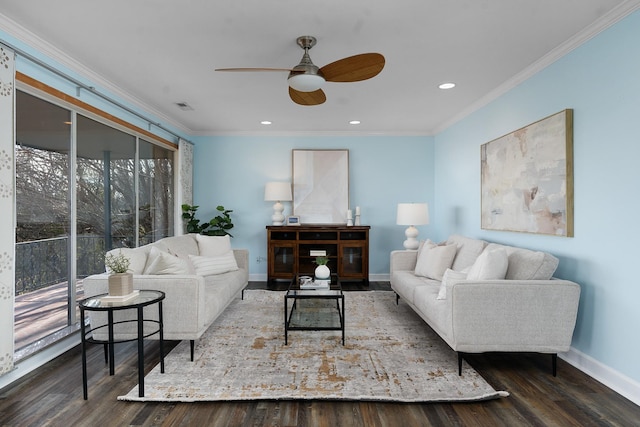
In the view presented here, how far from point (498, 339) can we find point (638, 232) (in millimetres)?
1077

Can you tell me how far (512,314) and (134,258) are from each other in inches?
116

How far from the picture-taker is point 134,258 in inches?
117

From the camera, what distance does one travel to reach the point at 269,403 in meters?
2.15

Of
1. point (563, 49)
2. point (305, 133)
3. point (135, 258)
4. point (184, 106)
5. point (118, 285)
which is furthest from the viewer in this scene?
point (305, 133)

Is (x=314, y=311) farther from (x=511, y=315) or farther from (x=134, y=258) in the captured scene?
(x=511, y=315)

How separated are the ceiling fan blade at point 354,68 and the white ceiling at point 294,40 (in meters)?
0.29

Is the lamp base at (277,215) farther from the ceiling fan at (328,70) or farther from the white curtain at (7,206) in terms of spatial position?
the white curtain at (7,206)

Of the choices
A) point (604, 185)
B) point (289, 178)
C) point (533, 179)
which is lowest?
point (604, 185)

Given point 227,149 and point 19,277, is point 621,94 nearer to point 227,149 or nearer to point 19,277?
point 19,277

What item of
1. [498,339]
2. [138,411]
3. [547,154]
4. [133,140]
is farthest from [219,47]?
[498,339]

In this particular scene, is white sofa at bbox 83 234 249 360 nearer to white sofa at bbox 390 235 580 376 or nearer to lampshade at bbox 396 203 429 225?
white sofa at bbox 390 235 580 376

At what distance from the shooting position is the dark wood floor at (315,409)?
196 centimetres

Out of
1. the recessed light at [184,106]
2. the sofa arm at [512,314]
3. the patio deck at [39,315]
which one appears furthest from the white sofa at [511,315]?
the recessed light at [184,106]

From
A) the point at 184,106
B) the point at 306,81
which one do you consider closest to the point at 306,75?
the point at 306,81
